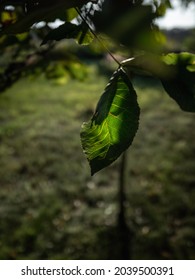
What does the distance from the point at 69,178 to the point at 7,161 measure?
1.26 metres

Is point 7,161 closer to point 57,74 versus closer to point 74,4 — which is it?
point 57,74

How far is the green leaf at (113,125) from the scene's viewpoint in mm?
574

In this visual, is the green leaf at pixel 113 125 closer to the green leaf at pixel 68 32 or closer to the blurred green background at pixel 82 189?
the green leaf at pixel 68 32

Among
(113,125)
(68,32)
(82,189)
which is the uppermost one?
(68,32)

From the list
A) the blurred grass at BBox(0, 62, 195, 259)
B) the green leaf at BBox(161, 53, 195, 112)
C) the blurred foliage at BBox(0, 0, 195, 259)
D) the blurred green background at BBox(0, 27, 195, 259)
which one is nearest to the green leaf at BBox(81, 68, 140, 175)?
the green leaf at BBox(161, 53, 195, 112)

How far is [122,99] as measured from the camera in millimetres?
596

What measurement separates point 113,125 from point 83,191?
4619 millimetres

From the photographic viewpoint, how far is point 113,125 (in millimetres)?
599

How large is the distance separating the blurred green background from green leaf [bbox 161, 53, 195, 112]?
3.47ft

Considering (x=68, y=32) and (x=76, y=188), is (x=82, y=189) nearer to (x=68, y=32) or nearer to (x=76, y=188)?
(x=76, y=188)

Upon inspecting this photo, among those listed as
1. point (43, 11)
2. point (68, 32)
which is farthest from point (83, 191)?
point (43, 11)

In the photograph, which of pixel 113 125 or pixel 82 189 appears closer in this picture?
pixel 113 125

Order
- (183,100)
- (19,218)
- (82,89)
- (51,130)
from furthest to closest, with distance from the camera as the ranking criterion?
(82,89) → (51,130) → (19,218) → (183,100)

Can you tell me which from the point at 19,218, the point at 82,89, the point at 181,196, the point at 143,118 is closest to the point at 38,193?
the point at 19,218
